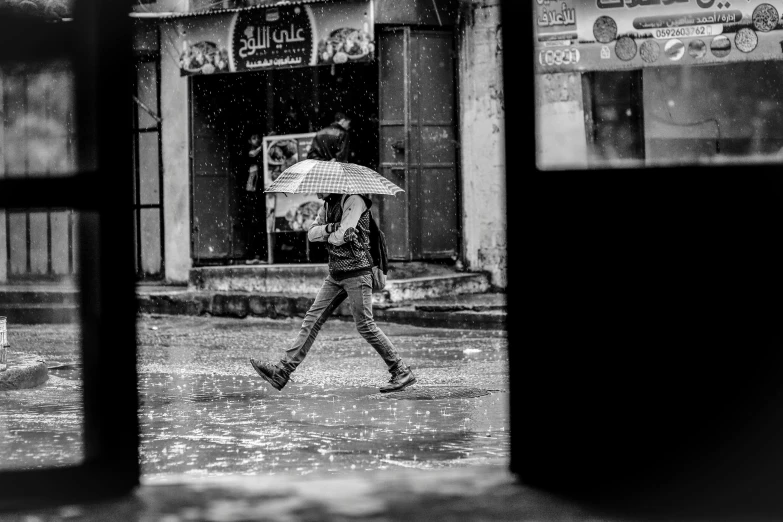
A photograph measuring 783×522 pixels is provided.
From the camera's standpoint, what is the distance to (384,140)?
573 inches

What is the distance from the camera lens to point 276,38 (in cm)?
1495

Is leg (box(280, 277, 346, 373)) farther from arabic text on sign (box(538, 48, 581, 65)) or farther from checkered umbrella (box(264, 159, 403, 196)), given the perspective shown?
arabic text on sign (box(538, 48, 581, 65))

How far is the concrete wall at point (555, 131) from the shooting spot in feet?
8.39

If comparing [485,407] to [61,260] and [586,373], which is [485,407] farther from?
[61,260]

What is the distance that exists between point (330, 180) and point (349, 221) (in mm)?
375

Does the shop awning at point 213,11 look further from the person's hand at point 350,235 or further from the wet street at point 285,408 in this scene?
the person's hand at point 350,235

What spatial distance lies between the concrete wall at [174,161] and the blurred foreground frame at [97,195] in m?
13.6

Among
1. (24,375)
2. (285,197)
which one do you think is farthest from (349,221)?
(285,197)

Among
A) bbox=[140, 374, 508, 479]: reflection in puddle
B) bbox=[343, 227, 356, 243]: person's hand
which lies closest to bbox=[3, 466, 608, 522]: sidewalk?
bbox=[140, 374, 508, 479]: reflection in puddle

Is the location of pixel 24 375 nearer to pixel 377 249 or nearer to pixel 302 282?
pixel 377 249

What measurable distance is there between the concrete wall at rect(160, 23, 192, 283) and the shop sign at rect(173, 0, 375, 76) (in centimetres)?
36

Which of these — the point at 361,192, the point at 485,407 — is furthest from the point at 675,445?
the point at 361,192

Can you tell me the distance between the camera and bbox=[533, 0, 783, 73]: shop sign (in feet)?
8.96

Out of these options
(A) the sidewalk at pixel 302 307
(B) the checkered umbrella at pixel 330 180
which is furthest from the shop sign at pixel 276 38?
(B) the checkered umbrella at pixel 330 180
